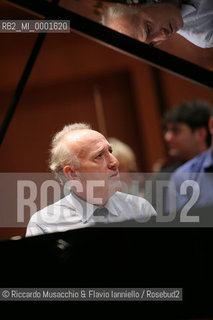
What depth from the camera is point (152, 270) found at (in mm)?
1268

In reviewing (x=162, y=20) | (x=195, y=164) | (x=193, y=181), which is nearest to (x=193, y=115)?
(x=195, y=164)

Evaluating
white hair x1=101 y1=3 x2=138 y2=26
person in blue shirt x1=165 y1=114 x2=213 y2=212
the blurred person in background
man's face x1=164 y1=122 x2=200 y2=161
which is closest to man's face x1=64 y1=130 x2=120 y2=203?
white hair x1=101 y1=3 x2=138 y2=26

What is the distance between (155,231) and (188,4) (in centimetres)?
84

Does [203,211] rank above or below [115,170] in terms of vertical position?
below

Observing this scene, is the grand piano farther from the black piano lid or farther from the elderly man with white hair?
the black piano lid

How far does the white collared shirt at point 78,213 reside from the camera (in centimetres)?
130

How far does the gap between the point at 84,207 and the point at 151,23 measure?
0.69m

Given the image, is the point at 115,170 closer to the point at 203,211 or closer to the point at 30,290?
the point at 203,211

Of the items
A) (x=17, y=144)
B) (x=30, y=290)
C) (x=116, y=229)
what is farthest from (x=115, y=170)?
(x=17, y=144)

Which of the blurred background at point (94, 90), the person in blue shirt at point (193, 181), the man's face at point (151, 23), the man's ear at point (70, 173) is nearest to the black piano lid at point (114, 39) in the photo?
the man's face at point (151, 23)

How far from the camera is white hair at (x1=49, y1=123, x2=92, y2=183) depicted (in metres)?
1.28

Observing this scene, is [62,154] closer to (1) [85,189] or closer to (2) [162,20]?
(1) [85,189]

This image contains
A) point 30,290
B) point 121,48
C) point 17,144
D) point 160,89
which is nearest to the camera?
point 30,290

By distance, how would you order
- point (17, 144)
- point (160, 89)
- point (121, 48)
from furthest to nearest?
1. point (160, 89)
2. point (17, 144)
3. point (121, 48)
